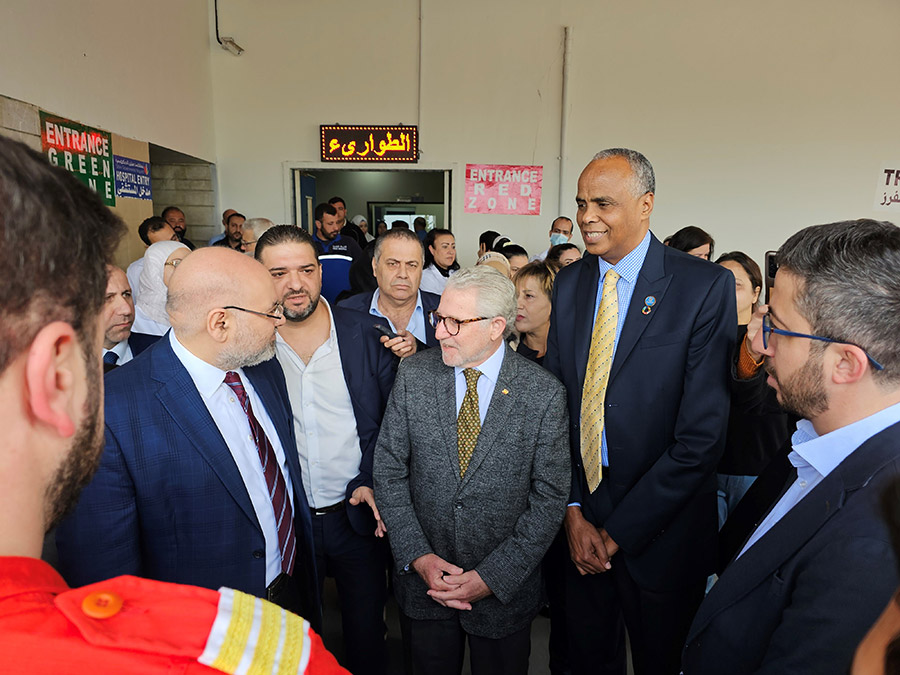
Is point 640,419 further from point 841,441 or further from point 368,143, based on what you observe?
point 368,143

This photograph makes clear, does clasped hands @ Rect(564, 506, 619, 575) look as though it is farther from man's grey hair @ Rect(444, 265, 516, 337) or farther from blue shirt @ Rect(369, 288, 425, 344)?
blue shirt @ Rect(369, 288, 425, 344)

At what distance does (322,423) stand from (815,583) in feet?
4.98

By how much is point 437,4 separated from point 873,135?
5.74 metres

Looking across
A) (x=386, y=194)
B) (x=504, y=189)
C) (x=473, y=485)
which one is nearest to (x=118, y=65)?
(x=504, y=189)

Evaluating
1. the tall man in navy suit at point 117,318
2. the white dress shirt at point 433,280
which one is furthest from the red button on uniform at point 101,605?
the white dress shirt at point 433,280

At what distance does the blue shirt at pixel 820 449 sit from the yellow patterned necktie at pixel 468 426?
0.80 m

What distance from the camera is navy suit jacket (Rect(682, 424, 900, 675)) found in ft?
2.75

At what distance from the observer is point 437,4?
682cm

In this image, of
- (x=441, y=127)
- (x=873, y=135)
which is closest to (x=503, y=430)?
(x=441, y=127)

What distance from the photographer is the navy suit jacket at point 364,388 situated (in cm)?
200

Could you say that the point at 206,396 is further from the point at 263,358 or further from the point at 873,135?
the point at 873,135

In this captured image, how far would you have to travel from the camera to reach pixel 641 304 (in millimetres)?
1739

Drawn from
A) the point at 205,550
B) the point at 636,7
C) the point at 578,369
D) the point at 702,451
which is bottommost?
the point at 205,550

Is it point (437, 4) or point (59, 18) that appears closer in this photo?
point (59, 18)
